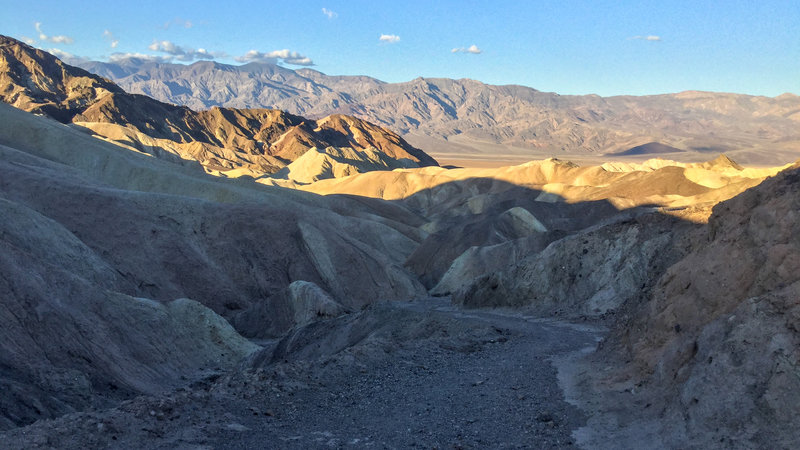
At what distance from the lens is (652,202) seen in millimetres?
55531

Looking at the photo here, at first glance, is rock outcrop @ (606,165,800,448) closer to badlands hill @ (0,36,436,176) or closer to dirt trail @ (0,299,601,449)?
dirt trail @ (0,299,601,449)

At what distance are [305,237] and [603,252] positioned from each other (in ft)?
61.6

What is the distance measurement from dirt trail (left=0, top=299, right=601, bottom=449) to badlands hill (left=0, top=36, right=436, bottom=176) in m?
94.6

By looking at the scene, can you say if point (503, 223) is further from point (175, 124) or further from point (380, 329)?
point (175, 124)

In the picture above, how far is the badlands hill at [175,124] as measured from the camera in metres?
121

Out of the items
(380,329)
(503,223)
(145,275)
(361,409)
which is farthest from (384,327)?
(503,223)

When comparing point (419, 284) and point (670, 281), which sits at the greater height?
point (670, 281)

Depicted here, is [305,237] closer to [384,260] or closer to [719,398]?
[384,260]

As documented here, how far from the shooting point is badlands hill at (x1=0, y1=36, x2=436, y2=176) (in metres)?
121

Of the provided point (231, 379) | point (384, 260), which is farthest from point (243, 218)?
point (231, 379)

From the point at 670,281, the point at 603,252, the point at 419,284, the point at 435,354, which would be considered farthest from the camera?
the point at 419,284

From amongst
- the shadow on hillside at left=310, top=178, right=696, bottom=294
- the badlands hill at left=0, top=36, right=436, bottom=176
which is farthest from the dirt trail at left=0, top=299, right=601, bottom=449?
the badlands hill at left=0, top=36, right=436, bottom=176

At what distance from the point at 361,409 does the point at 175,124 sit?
143 metres

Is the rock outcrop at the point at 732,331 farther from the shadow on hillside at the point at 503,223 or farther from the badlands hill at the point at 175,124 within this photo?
the badlands hill at the point at 175,124
